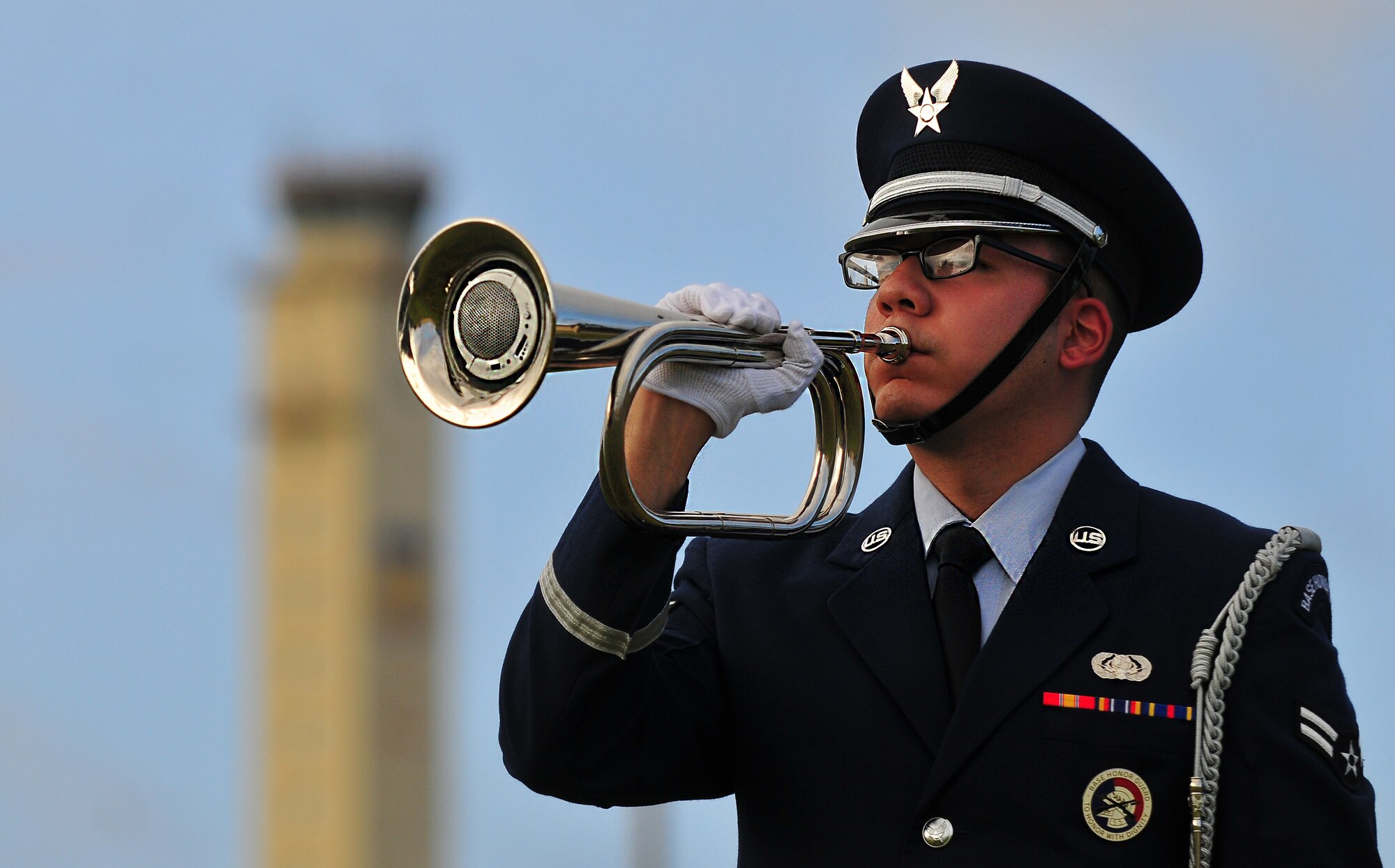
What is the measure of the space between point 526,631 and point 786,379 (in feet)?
2.64

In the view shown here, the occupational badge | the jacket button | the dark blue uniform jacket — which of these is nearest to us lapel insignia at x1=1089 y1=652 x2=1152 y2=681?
the dark blue uniform jacket

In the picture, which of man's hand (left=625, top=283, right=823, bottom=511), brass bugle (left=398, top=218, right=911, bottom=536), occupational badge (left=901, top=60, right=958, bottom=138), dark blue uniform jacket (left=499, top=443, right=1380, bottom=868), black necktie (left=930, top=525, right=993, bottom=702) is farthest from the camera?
occupational badge (left=901, top=60, right=958, bottom=138)

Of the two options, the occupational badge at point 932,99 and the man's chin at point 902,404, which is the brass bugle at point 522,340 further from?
the occupational badge at point 932,99

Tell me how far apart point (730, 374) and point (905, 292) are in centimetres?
50

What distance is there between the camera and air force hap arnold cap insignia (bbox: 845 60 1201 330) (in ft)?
18.2

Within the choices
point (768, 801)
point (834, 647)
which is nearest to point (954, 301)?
point (834, 647)

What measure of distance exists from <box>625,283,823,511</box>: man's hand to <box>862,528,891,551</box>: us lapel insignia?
51 cm

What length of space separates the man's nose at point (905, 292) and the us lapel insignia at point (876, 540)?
537mm

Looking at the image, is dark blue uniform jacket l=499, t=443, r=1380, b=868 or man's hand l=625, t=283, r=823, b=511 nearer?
dark blue uniform jacket l=499, t=443, r=1380, b=868

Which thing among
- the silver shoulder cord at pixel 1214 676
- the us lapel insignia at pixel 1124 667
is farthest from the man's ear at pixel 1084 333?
A: the us lapel insignia at pixel 1124 667

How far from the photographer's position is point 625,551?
16.7ft

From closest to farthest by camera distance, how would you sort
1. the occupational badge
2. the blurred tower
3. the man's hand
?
the man's hand
the occupational badge
the blurred tower

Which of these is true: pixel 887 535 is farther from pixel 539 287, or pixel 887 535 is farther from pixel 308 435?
pixel 308 435

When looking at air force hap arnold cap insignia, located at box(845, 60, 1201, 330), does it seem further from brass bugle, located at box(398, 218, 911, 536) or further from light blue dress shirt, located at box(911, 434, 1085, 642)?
brass bugle, located at box(398, 218, 911, 536)
